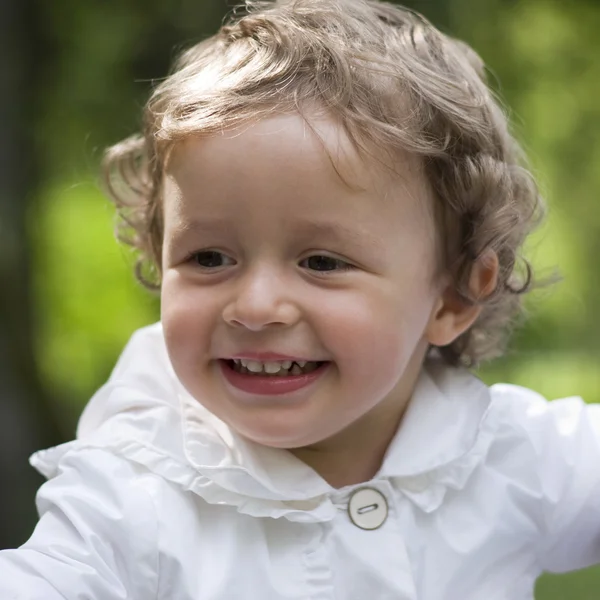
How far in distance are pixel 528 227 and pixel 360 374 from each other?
0.51 m

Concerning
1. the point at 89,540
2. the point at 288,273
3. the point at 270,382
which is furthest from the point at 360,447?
the point at 89,540

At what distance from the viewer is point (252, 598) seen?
1.29 metres

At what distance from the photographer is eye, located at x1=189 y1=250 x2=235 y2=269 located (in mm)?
1319

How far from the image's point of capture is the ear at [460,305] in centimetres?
153

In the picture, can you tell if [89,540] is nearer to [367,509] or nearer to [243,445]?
[243,445]

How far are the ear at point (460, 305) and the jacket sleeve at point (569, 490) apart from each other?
0.69 ft

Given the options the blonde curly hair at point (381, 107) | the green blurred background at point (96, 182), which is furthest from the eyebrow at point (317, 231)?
the green blurred background at point (96, 182)

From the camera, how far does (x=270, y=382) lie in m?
1.32

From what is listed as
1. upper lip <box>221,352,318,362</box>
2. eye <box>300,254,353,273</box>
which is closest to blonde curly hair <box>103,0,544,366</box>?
eye <box>300,254,353,273</box>

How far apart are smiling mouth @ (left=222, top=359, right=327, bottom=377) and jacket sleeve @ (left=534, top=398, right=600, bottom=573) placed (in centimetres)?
45

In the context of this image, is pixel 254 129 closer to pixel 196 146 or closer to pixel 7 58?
pixel 196 146

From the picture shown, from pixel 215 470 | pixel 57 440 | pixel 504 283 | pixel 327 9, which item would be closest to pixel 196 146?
pixel 327 9

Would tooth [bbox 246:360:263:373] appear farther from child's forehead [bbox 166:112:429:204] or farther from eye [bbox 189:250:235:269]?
child's forehead [bbox 166:112:429:204]

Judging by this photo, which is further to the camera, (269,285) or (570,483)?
(570,483)
